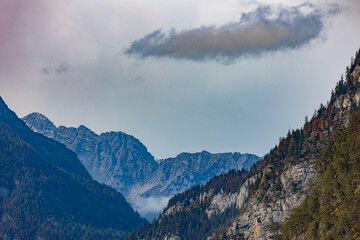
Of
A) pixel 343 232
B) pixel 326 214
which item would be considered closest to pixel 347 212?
pixel 343 232

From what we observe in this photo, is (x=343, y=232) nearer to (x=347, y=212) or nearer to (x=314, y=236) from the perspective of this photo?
(x=347, y=212)

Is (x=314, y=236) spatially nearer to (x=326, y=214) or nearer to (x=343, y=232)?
(x=326, y=214)

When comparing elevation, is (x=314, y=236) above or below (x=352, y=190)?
below

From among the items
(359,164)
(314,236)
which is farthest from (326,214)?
(359,164)

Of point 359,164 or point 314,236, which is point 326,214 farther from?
point 359,164

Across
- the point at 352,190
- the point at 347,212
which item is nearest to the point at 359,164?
the point at 352,190

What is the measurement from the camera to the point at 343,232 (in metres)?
178

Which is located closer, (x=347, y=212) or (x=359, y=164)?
(x=347, y=212)

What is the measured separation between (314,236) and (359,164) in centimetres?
3122

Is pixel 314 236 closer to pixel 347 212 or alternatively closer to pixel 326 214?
pixel 326 214

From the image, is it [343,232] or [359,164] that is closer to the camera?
[343,232]

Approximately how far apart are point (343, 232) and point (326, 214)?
19307mm

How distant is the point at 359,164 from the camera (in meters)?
198

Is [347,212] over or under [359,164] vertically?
under
